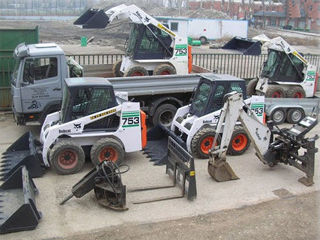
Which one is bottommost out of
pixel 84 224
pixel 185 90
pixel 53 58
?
pixel 84 224

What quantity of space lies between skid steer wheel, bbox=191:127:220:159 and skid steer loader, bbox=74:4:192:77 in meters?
4.95

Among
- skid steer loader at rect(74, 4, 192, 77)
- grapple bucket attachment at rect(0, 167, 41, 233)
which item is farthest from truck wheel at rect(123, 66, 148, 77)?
grapple bucket attachment at rect(0, 167, 41, 233)

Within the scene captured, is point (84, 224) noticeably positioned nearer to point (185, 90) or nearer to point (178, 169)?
point (178, 169)

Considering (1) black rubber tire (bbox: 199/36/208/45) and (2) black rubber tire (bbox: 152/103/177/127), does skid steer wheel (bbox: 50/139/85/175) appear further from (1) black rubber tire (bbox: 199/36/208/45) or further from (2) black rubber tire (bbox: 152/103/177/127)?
(1) black rubber tire (bbox: 199/36/208/45)

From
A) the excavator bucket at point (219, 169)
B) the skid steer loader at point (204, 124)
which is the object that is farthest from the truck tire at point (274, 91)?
the excavator bucket at point (219, 169)

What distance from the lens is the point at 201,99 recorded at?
10.4 m

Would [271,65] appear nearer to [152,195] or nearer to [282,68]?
[282,68]

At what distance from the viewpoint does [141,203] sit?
7863 millimetres

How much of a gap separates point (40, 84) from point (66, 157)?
2884 mm

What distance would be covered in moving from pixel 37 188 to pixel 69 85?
88.3 inches

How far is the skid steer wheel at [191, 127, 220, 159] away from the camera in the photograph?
31.9 feet

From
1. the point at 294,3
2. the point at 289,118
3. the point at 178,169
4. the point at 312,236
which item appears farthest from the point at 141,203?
the point at 294,3

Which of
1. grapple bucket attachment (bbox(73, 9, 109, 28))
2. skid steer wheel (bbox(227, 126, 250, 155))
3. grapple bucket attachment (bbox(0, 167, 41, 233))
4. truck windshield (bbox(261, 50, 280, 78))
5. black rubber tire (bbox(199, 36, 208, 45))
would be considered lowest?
grapple bucket attachment (bbox(0, 167, 41, 233))

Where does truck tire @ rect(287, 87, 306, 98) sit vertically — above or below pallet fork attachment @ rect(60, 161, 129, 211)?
above
